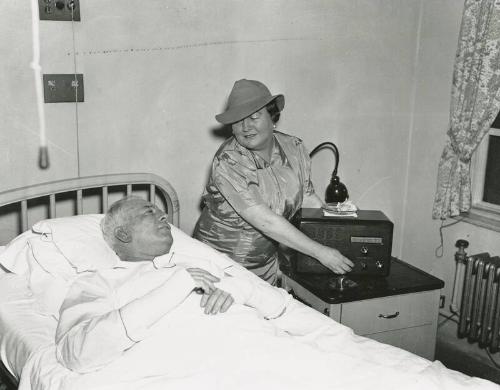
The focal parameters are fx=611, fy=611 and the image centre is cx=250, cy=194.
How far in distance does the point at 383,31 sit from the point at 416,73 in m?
0.34

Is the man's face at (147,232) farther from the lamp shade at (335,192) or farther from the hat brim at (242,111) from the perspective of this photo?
the lamp shade at (335,192)

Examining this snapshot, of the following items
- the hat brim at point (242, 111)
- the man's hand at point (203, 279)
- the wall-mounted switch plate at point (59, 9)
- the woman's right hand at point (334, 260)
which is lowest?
the woman's right hand at point (334, 260)

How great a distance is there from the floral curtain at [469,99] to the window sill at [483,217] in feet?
0.20

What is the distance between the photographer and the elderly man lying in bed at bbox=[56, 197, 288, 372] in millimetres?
1772

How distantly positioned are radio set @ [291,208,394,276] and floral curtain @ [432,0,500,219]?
2.71 ft

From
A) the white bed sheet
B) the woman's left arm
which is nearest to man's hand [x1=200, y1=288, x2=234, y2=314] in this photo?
the white bed sheet

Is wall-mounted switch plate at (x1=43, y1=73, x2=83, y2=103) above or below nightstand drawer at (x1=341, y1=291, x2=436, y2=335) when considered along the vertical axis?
above

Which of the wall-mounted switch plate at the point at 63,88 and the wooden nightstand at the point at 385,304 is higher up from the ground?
the wall-mounted switch plate at the point at 63,88

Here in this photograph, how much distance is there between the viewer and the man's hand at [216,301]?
1961mm

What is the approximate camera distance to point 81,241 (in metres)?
2.28

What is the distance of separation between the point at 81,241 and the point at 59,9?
1.03 m

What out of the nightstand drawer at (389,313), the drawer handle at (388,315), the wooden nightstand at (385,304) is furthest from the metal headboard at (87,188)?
the drawer handle at (388,315)

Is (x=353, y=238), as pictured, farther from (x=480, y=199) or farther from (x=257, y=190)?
(x=480, y=199)

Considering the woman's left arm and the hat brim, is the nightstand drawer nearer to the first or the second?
the woman's left arm
